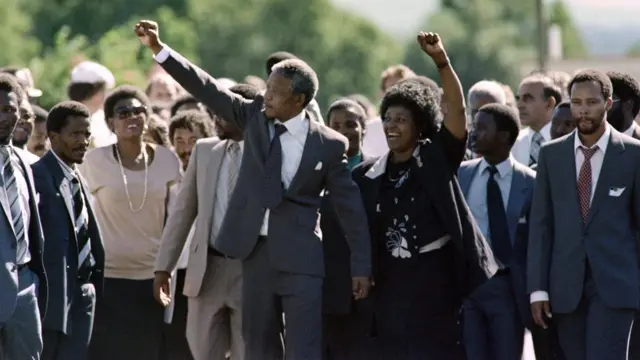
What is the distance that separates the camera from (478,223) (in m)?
13.4

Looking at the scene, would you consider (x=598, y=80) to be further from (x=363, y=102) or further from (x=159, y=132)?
(x=363, y=102)

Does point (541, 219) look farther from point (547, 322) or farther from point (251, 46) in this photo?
point (251, 46)

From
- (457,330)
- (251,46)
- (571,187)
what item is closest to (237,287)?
(457,330)

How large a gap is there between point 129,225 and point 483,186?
2639 millimetres

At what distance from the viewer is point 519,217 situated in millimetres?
13203

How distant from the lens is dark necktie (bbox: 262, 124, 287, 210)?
12242 millimetres

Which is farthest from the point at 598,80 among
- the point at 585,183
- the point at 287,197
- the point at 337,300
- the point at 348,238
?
the point at 337,300

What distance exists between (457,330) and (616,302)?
3.61 feet

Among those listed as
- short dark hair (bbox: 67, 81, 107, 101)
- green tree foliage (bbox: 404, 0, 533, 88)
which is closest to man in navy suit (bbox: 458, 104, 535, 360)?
short dark hair (bbox: 67, 81, 107, 101)

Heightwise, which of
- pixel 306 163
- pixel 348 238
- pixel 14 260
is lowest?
pixel 14 260

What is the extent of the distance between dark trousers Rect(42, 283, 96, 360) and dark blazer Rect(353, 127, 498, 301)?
1.94 m

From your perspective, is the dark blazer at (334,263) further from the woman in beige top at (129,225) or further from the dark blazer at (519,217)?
the woman in beige top at (129,225)

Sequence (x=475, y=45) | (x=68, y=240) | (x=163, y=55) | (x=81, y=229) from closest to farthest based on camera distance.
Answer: (x=163, y=55) < (x=68, y=240) < (x=81, y=229) < (x=475, y=45)

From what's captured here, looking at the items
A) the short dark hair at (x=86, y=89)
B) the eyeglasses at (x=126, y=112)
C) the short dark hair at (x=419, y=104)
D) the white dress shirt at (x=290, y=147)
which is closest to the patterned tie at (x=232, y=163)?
the white dress shirt at (x=290, y=147)
